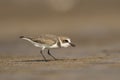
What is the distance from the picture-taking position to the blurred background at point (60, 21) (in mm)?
27562

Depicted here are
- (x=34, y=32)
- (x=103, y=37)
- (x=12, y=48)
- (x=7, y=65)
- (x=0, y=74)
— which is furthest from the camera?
(x=34, y=32)

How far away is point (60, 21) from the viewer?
35250 millimetres

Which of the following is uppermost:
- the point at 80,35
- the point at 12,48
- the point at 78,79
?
the point at 80,35

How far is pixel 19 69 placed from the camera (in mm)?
19641

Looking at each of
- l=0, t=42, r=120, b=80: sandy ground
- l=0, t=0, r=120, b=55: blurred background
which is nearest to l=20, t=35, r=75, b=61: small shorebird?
l=0, t=42, r=120, b=80: sandy ground

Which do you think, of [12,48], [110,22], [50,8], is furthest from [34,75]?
[50,8]

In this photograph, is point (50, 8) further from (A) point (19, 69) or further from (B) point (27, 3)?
(A) point (19, 69)

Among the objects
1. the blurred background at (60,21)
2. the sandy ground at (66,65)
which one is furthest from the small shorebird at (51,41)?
the blurred background at (60,21)

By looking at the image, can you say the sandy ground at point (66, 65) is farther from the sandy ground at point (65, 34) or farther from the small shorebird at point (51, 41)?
the small shorebird at point (51, 41)

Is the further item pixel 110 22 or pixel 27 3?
pixel 27 3

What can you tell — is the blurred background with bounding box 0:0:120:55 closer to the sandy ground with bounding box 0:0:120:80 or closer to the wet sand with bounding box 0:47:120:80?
the sandy ground with bounding box 0:0:120:80

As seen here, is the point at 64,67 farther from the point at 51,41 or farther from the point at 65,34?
the point at 65,34

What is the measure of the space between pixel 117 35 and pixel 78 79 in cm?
1136

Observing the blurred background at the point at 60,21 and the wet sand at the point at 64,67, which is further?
the blurred background at the point at 60,21
